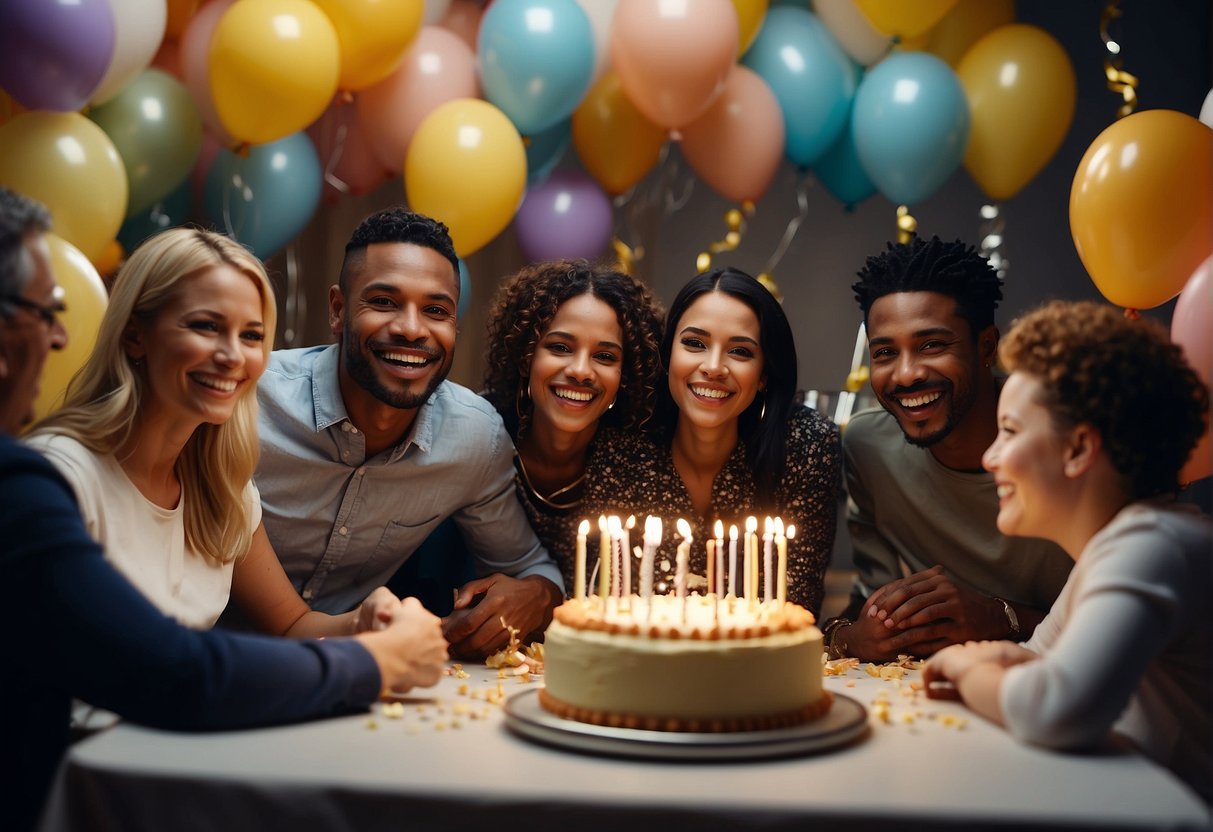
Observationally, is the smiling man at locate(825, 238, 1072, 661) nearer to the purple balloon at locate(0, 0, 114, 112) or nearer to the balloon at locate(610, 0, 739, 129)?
the balloon at locate(610, 0, 739, 129)

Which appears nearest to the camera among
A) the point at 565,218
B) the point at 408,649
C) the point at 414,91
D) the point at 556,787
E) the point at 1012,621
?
the point at 556,787

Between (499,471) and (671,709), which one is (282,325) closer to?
(499,471)

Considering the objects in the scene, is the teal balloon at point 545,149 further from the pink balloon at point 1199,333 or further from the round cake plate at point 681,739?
the round cake plate at point 681,739

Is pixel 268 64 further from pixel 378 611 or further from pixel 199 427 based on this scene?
pixel 378 611

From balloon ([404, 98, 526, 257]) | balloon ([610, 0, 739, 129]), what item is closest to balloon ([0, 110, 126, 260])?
balloon ([404, 98, 526, 257])

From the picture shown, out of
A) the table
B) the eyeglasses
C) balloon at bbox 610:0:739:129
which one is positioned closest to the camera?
the table

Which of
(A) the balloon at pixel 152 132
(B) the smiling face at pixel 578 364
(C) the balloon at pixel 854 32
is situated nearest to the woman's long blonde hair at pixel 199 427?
(B) the smiling face at pixel 578 364

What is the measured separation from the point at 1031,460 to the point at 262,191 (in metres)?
2.71

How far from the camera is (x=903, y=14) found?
3727 mm

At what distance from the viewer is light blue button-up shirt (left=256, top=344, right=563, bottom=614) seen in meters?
3.22

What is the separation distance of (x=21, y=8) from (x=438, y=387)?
1495 millimetres

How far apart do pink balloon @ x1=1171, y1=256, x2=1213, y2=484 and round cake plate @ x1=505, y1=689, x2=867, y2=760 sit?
3.58ft

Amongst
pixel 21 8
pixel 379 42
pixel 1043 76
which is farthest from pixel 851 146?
pixel 21 8

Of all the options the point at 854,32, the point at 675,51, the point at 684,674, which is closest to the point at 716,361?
the point at 675,51
